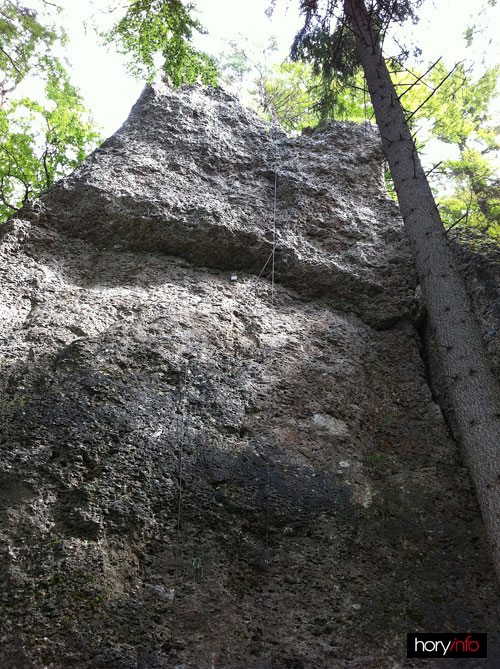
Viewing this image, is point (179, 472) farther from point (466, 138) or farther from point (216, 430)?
point (466, 138)

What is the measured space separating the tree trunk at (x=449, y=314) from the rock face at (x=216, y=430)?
0.54 m

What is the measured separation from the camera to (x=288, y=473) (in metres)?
4.38

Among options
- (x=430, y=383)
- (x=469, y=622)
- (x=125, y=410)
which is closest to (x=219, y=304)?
(x=125, y=410)

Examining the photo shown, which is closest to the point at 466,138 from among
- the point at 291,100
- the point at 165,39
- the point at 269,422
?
the point at 291,100

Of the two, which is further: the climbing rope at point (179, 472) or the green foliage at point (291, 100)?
the green foliage at point (291, 100)

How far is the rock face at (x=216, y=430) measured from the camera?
3463mm

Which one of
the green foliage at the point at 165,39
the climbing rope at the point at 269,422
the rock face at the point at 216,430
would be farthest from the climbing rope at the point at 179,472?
the green foliage at the point at 165,39

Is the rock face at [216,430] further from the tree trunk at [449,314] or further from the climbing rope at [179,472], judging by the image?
the tree trunk at [449,314]

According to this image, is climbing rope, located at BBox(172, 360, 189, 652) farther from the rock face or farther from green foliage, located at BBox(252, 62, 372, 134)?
green foliage, located at BBox(252, 62, 372, 134)

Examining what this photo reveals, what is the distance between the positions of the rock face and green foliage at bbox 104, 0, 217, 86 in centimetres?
226

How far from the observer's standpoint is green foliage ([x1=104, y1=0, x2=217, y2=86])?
27.2ft

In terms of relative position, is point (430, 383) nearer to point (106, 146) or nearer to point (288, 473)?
point (288, 473)

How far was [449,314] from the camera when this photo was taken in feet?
16.1

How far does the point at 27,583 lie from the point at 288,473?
6.96ft
